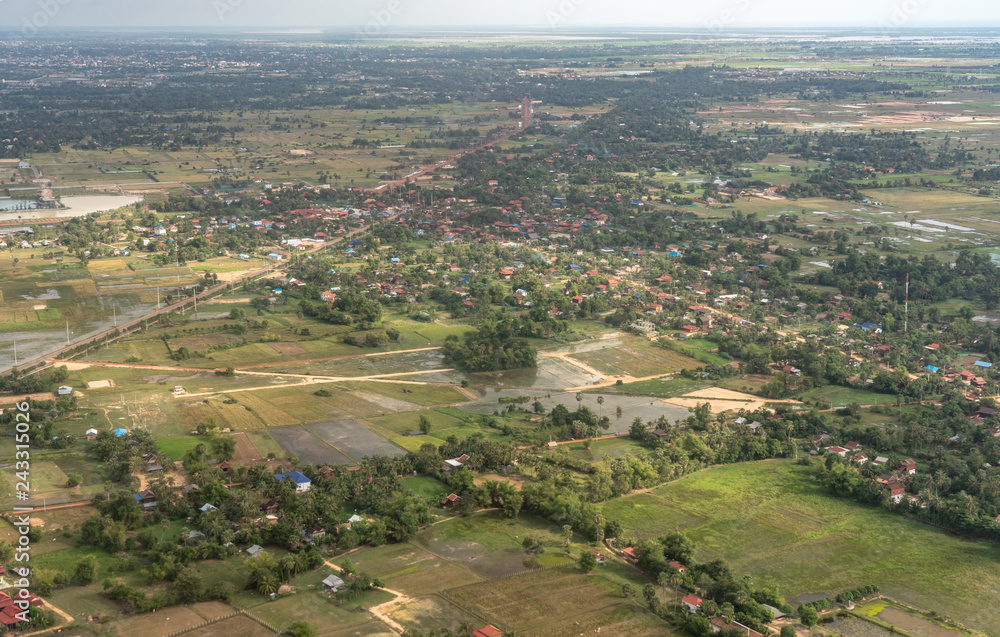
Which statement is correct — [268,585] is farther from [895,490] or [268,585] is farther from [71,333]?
[71,333]

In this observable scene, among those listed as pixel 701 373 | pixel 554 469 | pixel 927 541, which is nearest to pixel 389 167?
pixel 701 373

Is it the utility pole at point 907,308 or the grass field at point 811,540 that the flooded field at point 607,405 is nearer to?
the grass field at point 811,540

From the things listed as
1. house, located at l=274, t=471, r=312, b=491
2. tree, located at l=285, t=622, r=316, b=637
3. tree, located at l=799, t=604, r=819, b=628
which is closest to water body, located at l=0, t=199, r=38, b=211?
house, located at l=274, t=471, r=312, b=491

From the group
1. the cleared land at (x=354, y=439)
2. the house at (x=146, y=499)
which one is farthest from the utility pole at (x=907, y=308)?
the house at (x=146, y=499)

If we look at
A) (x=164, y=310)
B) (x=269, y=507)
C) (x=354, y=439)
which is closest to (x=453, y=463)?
(x=354, y=439)

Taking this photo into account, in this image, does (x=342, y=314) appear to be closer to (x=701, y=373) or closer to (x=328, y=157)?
(x=701, y=373)

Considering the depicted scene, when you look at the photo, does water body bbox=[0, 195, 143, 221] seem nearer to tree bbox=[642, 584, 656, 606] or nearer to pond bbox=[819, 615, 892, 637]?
tree bbox=[642, 584, 656, 606]
